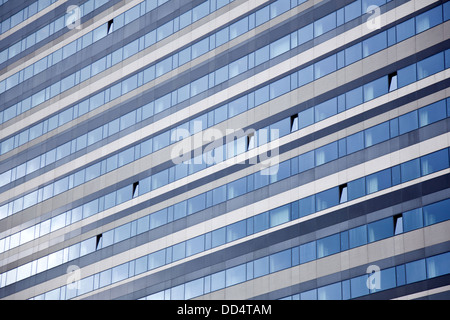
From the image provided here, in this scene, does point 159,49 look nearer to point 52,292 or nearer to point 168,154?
point 168,154

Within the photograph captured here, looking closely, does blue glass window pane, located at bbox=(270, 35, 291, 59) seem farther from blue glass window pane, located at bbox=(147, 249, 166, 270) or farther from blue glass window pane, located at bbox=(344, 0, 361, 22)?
blue glass window pane, located at bbox=(147, 249, 166, 270)

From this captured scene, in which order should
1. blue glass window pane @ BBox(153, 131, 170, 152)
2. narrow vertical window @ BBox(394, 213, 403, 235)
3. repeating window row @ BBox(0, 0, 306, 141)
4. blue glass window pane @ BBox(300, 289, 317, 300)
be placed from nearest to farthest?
1. narrow vertical window @ BBox(394, 213, 403, 235)
2. blue glass window pane @ BBox(300, 289, 317, 300)
3. repeating window row @ BBox(0, 0, 306, 141)
4. blue glass window pane @ BBox(153, 131, 170, 152)

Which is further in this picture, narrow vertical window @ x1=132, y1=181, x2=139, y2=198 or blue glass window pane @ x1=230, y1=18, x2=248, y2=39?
narrow vertical window @ x1=132, y1=181, x2=139, y2=198

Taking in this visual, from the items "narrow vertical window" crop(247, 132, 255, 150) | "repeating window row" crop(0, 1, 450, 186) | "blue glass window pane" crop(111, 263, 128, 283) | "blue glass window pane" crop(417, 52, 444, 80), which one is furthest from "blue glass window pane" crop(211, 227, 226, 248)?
"blue glass window pane" crop(417, 52, 444, 80)

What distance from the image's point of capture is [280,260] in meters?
72.2

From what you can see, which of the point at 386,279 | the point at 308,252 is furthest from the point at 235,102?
the point at 386,279

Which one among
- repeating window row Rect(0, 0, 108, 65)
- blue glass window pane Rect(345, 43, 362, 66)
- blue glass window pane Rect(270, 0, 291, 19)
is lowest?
blue glass window pane Rect(345, 43, 362, 66)

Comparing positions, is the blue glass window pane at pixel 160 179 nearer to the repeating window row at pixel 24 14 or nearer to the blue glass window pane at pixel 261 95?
the blue glass window pane at pixel 261 95

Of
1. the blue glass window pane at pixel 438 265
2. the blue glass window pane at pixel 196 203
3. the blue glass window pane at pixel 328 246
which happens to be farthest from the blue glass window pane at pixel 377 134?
the blue glass window pane at pixel 196 203

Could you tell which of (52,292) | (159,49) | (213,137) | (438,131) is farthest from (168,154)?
(438,131)

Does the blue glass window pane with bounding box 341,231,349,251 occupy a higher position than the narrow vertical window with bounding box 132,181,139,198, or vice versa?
the narrow vertical window with bounding box 132,181,139,198

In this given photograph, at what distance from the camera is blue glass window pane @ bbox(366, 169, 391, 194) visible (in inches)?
2670

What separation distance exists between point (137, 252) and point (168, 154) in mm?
8672

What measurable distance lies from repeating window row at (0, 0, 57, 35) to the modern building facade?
429mm
